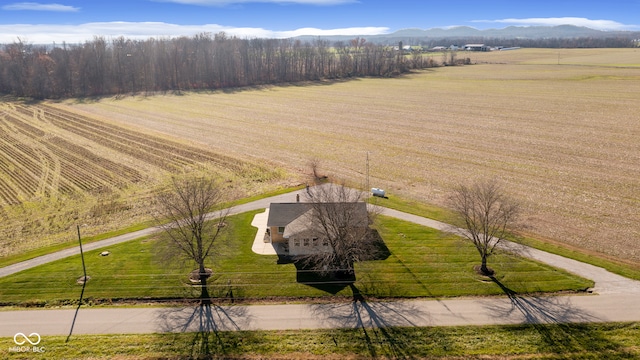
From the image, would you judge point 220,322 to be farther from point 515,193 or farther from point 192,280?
point 515,193

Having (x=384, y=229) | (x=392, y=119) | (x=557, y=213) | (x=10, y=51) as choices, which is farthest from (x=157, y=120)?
(x=10, y=51)

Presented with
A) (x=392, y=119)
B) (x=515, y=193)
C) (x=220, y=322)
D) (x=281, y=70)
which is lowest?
(x=220, y=322)

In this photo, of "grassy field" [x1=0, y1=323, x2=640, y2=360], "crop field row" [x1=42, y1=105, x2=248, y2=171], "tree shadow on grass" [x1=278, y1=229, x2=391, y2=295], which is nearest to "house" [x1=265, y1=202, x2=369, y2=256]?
"tree shadow on grass" [x1=278, y1=229, x2=391, y2=295]

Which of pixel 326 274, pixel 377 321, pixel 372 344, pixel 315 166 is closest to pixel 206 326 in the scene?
pixel 326 274

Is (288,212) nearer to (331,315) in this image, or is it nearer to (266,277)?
(266,277)

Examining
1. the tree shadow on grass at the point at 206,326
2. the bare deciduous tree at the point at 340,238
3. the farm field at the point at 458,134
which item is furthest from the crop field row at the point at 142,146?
the tree shadow on grass at the point at 206,326
